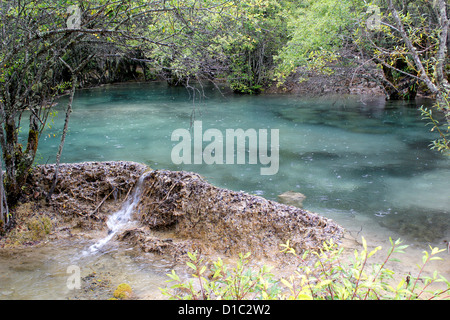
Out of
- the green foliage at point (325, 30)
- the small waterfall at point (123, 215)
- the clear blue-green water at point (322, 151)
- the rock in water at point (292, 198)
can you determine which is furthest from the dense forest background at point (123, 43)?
the green foliage at point (325, 30)

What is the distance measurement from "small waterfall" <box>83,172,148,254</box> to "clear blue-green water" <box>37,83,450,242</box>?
2103 mm

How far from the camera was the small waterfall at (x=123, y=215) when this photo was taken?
672 centimetres

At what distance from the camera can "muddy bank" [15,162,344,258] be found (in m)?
6.05

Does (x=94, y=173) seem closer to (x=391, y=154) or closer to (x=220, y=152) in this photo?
(x=220, y=152)

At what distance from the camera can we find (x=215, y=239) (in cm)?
624

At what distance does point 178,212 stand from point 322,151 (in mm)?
7115

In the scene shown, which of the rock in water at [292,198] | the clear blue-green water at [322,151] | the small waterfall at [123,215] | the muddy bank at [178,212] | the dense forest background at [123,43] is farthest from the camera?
the rock in water at [292,198]

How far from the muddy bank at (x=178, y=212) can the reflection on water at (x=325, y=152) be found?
1383 mm

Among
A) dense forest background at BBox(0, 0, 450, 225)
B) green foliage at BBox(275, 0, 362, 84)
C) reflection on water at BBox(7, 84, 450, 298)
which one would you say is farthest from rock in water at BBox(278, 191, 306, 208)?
green foliage at BBox(275, 0, 362, 84)

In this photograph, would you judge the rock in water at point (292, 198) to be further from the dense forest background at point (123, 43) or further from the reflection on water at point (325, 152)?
the dense forest background at point (123, 43)

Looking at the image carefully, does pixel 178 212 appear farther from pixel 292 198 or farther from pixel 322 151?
pixel 322 151

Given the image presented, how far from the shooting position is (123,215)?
7.23 metres

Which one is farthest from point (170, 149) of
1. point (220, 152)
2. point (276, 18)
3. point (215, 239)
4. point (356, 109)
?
point (276, 18)

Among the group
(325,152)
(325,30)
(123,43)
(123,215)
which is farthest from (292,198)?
(325,30)
